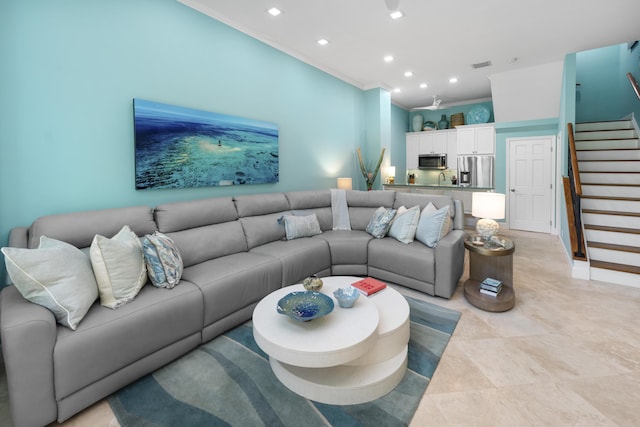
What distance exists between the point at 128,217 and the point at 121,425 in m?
1.44

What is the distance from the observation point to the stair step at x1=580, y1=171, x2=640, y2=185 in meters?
4.20

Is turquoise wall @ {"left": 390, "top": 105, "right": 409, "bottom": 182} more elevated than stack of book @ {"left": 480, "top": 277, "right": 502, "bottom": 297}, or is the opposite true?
turquoise wall @ {"left": 390, "top": 105, "right": 409, "bottom": 182}

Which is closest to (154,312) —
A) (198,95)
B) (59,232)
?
(59,232)

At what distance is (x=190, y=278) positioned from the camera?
2.22 meters

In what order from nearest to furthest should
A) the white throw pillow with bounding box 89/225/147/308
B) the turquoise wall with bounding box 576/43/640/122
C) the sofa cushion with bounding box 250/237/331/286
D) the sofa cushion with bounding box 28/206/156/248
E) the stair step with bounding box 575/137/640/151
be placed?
the white throw pillow with bounding box 89/225/147/308
the sofa cushion with bounding box 28/206/156/248
the sofa cushion with bounding box 250/237/331/286
the stair step with bounding box 575/137/640/151
the turquoise wall with bounding box 576/43/640/122

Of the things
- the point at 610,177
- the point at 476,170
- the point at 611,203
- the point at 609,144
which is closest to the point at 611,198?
the point at 611,203

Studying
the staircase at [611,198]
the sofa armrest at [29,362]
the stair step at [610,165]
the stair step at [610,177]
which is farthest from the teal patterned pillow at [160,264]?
the stair step at [610,165]

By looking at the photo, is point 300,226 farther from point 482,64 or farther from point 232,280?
point 482,64

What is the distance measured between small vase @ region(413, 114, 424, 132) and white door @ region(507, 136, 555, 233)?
2.13 metres

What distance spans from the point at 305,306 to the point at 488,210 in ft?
6.94

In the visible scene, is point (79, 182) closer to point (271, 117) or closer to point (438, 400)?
point (271, 117)

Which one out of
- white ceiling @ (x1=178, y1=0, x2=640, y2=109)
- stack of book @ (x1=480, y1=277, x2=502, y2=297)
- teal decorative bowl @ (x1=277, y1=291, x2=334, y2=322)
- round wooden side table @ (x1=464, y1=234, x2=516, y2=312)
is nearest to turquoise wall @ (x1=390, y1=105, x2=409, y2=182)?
white ceiling @ (x1=178, y1=0, x2=640, y2=109)

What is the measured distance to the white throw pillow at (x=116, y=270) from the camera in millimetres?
1796

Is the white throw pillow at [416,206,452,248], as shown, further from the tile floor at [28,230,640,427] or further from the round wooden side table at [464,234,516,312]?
the tile floor at [28,230,640,427]
